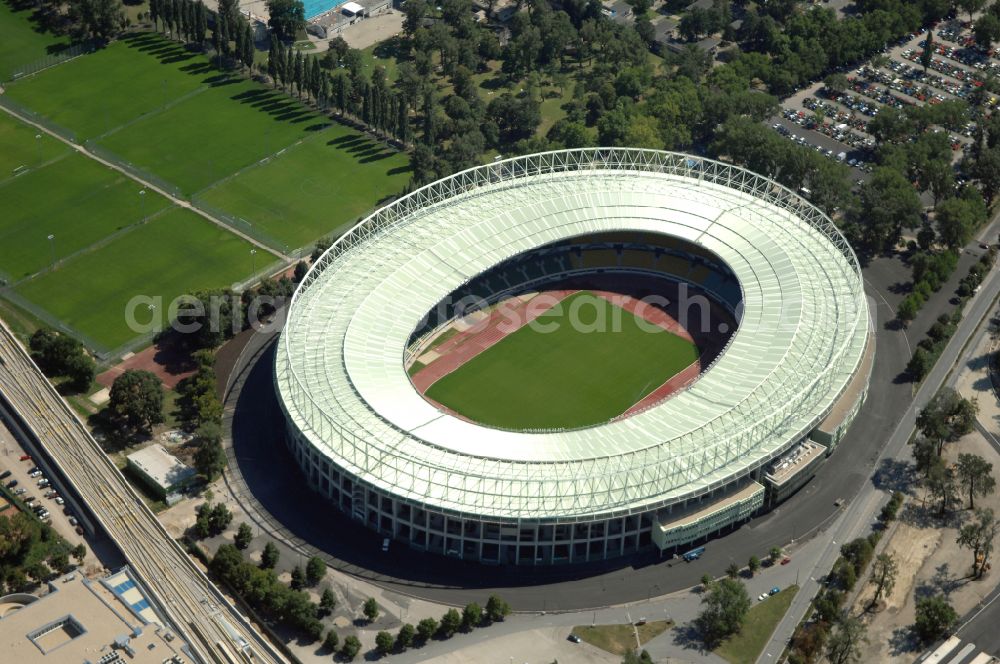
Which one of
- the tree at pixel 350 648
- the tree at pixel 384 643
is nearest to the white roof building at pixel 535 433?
the tree at pixel 384 643

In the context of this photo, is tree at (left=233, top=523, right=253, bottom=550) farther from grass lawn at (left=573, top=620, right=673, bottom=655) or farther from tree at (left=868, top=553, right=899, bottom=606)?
tree at (left=868, top=553, right=899, bottom=606)

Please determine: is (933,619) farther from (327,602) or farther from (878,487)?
(327,602)

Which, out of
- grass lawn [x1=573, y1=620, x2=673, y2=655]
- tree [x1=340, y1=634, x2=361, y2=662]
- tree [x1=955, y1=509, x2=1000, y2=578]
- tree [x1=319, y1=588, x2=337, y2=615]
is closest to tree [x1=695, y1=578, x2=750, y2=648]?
grass lawn [x1=573, y1=620, x2=673, y2=655]

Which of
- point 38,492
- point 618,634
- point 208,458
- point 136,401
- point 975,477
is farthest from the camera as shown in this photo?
point 136,401

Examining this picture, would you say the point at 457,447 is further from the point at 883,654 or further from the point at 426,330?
the point at 883,654

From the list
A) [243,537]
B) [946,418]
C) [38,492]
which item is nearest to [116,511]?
[38,492]

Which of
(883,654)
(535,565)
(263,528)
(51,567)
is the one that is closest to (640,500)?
(535,565)
